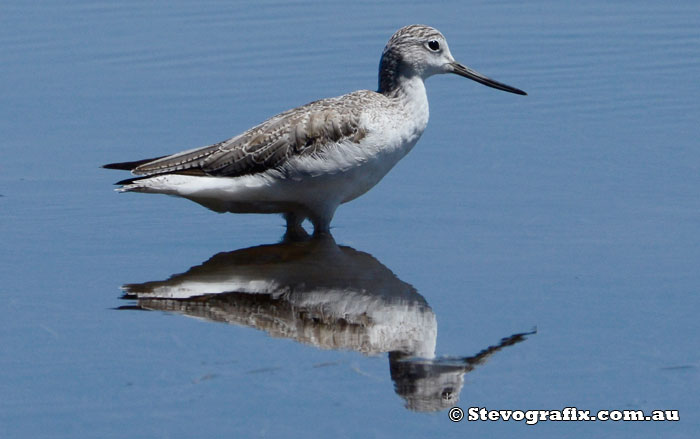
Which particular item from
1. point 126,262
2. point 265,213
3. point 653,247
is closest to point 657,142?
point 653,247

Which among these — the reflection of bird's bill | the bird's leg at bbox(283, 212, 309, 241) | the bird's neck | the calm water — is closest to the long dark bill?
the bird's neck

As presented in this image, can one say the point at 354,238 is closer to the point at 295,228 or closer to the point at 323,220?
the point at 323,220

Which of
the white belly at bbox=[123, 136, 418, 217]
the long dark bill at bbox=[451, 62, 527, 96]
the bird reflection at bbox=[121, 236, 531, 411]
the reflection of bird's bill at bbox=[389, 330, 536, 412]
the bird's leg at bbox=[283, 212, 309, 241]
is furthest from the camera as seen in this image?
the long dark bill at bbox=[451, 62, 527, 96]

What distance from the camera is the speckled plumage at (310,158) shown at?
352 inches

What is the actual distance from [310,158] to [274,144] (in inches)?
12.5

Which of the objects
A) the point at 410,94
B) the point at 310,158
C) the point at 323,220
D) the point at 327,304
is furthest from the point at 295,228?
the point at 327,304

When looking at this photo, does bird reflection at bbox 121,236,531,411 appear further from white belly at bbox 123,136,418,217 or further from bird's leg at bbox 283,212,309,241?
white belly at bbox 123,136,418,217

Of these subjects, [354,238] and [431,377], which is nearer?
[431,377]

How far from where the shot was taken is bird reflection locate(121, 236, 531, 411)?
22.3 feet

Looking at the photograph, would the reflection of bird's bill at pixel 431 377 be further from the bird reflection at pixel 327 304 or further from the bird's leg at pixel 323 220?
the bird's leg at pixel 323 220

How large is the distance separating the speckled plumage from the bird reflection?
16.4 inches

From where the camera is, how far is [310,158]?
8992mm

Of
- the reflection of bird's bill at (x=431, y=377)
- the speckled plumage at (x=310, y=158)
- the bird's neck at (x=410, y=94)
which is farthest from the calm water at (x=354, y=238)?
the bird's neck at (x=410, y=94)

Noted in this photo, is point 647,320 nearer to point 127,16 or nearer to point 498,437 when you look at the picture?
point 498,437
